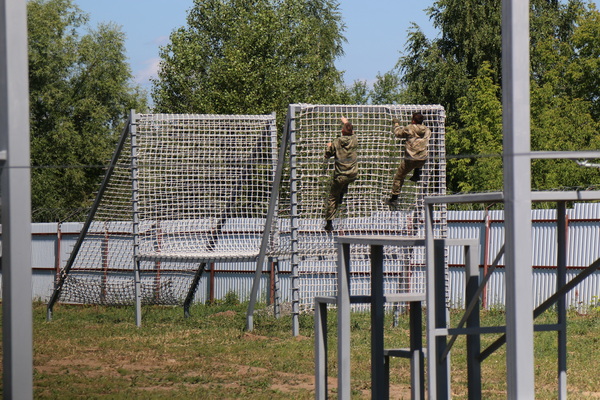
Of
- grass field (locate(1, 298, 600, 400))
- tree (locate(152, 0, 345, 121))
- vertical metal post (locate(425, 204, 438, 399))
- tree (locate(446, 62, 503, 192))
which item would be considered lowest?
grass field (locate(1, 298, 600, 400))

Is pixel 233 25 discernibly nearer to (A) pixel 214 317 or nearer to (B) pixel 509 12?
(A) pixel 214 317

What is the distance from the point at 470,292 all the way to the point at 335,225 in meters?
6.15

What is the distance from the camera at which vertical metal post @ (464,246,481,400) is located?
5023 mm

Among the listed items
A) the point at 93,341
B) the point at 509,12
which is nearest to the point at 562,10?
the point at 93,341

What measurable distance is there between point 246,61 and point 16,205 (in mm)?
28723

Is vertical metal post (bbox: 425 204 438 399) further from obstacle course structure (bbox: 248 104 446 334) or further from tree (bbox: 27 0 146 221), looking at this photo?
tree (bbox: 27 0 146 221)

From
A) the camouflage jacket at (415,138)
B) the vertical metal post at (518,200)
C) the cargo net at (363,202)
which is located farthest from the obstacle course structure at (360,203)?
the vertical metal post at (518,200)

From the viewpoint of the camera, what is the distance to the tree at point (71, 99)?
33438 mm

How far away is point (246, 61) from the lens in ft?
106

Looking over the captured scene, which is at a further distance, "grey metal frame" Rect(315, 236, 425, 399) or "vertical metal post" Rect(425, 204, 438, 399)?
"grey metal frame" Rect(315, 236, 425, 399)

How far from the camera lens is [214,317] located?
12.7 m

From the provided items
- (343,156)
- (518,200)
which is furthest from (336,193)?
(518,200)

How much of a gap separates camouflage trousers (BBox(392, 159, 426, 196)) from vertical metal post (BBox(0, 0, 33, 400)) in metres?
7.51

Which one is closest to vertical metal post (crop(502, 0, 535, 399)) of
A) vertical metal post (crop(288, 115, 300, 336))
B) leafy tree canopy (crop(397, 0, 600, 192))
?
vertical metal post (crop(288, 115, 300, 336))
